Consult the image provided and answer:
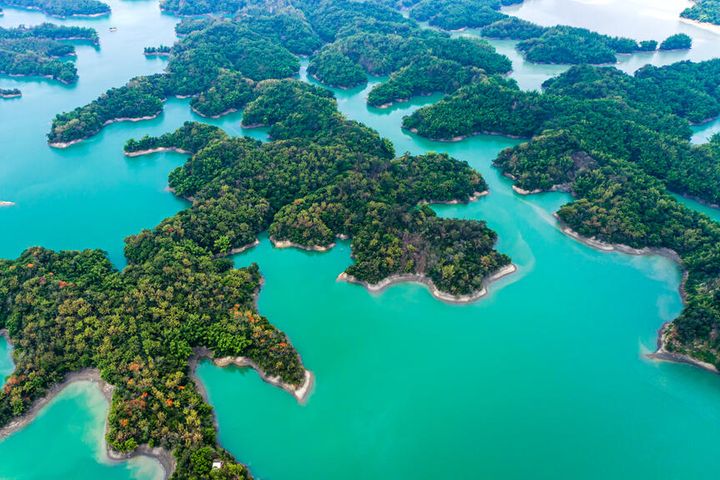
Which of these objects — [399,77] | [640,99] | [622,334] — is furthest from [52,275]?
[640,99]

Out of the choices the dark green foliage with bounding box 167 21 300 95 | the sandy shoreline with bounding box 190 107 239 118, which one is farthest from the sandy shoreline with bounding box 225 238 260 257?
the dark green foliage with bounding box 167 21 300 95

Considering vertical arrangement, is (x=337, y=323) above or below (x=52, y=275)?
below

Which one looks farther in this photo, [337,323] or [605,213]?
[605,213]

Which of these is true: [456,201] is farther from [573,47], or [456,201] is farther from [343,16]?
[343,16]

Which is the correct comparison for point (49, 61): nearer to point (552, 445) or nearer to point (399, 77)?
point (399, 77)

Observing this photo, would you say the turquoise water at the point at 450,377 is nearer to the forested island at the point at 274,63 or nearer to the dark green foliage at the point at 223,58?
the forested island at the point at 274,63

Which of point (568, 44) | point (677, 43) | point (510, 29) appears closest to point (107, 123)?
point (510, 29)
